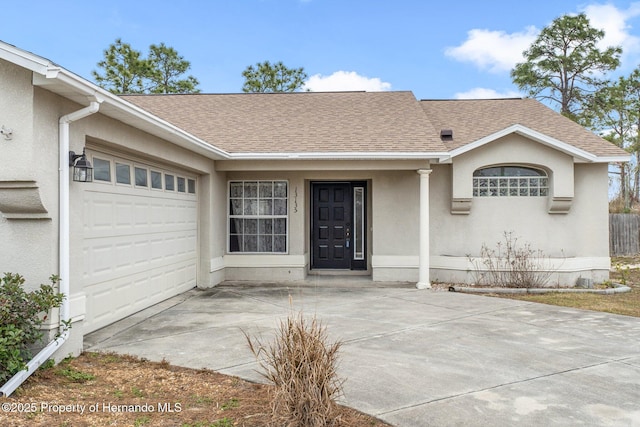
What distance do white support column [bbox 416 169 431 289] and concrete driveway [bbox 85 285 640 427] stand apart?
1.20 m

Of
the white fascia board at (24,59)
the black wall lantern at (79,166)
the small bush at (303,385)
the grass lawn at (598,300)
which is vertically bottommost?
the grass lawn at (598,300)

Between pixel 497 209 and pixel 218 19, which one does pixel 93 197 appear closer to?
pixel 497 209

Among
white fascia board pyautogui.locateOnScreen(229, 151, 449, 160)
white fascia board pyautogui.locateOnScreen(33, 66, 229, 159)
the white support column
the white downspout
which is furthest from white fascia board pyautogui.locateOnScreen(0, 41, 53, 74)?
the white support column

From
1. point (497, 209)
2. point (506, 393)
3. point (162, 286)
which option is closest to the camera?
point (506, 393)

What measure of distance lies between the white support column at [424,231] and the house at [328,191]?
0.08ft

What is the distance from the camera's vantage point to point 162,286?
27.0ft

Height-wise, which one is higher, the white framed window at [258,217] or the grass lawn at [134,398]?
the white framed window at [258,217]

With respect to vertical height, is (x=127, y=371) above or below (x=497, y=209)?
below

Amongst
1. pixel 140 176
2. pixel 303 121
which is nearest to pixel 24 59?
pixel 140 176

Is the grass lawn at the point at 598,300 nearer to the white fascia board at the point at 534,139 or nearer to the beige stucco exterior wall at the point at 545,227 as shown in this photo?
the beige stucco exterior wall at the point at 545,227

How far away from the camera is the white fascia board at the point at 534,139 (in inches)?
399

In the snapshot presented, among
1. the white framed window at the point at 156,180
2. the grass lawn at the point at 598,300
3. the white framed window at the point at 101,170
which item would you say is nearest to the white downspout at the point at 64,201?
the white framed window at the point at 101,170

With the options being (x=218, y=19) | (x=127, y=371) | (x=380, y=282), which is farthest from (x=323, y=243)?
(x=218, y=19)

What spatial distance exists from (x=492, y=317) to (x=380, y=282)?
377cm
